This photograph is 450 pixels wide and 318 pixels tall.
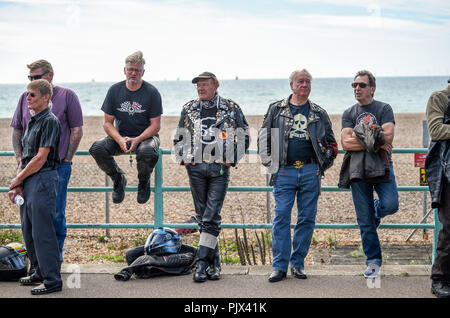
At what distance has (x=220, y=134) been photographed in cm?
574

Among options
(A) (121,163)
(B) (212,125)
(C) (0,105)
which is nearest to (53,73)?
(B) (212,125)

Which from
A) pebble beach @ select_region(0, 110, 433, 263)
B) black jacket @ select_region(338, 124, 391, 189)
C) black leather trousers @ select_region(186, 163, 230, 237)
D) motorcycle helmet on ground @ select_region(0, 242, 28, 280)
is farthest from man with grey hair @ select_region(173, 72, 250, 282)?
motorcycle helmet on ground @ select_region(0, 242, 28, 280)

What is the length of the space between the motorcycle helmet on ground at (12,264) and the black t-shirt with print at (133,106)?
1.76 m

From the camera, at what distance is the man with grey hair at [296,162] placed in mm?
5684

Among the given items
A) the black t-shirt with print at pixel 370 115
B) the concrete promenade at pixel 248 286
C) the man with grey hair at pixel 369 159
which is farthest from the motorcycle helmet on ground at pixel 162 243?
the black t-shirt with print at pixel 370 115

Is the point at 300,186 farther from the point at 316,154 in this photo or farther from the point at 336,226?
the point at 336,226

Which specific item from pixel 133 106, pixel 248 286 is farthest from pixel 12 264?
pixel 248 286

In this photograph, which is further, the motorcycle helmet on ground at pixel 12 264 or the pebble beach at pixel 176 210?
the pebble beach at pixel 176 210

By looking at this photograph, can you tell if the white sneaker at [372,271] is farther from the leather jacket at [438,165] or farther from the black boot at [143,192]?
the black boot at [143,192]

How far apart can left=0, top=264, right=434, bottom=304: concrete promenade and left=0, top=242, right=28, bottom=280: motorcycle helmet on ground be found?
0.33 feet

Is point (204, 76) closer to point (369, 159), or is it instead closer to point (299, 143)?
point (299, 143)

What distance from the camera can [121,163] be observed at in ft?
58.9

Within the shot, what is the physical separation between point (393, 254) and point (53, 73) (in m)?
5.33

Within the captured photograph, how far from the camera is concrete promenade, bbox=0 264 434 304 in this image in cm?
522
